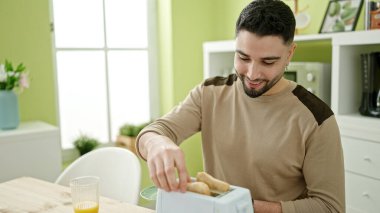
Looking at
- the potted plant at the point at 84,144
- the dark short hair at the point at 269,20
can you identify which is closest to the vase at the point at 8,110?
the potted plant at the point at 84,144

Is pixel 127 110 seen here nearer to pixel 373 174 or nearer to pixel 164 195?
pixel 373 174

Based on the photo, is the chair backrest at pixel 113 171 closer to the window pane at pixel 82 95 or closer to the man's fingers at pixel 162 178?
the man's fingers at pixel 162 178

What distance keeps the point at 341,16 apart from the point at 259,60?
1442mm

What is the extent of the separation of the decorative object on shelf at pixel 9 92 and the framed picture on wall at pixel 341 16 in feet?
5.93

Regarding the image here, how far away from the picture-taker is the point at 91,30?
2838 millimetres

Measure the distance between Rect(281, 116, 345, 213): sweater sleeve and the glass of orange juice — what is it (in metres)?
0.57

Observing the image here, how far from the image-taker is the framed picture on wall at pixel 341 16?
2.29 m

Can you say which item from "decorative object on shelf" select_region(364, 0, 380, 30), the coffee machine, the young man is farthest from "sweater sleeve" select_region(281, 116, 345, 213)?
"decorative object on shelf" select_region(364, 0, 380, 30)

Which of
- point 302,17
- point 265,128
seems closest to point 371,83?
point 302,17

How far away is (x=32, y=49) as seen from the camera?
2404 mm

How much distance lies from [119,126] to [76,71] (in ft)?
1.81

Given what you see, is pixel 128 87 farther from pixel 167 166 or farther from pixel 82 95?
pixel 167 166

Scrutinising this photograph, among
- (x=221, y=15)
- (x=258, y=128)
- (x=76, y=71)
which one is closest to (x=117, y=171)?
(x=258, y=128)

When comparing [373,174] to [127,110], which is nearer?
[373,174]
